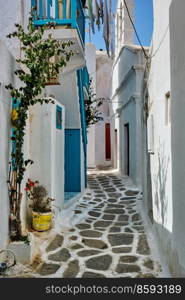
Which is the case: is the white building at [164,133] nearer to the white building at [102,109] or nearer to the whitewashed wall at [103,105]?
the white building at [102,109]

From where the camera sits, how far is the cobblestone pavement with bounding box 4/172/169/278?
3805mm

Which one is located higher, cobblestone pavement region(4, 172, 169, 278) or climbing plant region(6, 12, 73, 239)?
climbing plant region(6, 12, 73, 239)

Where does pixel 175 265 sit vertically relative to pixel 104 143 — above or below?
below

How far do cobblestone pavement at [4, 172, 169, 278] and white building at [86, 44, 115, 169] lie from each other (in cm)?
997

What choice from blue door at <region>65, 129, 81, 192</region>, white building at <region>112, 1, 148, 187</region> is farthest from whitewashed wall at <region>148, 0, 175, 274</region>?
blue door at <region>65, 129, 81, 192</region>

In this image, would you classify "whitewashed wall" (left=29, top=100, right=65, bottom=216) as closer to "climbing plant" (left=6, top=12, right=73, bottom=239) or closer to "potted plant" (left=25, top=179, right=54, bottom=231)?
"potted plant" (left=25, top=179, right=54, bottom=231)

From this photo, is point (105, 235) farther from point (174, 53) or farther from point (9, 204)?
point (174, 53)

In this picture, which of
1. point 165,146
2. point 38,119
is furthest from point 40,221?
point 165,146

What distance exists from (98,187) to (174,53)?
7.98m

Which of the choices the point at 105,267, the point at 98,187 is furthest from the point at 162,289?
the point at 98,187

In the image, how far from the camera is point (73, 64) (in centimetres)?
704

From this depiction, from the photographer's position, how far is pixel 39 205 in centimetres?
534

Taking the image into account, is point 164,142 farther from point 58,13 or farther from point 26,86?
point 58,13

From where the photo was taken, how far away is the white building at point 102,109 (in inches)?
685
